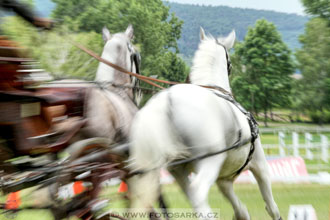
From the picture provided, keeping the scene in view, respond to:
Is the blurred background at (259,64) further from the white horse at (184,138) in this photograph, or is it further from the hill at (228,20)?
the white horse at (184,138)

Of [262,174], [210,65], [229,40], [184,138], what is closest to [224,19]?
[229,40]

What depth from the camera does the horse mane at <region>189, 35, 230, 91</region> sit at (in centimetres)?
556

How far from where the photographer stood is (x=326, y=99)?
44.6m

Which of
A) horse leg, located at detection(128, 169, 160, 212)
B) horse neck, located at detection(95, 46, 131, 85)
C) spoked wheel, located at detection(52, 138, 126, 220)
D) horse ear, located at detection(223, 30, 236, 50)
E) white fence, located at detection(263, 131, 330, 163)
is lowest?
white fence, located at detection(263, 131, 330, 163)

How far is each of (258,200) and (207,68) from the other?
421 cm

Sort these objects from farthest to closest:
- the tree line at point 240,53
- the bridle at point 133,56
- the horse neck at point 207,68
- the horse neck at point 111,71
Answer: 1. the tree line at point 240,53
2. the bridle at point 133,56
3. the horse neck at point 111,71
4. the horse neck at point 207,68

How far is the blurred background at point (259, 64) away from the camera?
35.3 ft

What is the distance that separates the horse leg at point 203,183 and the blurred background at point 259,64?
10.0ft

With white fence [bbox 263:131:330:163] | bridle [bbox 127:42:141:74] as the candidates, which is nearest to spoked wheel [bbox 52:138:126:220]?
bridle [bbox 127:42:141:74]

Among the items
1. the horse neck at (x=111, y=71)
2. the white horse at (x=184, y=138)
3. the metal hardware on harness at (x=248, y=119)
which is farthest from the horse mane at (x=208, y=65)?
the horse neck at (x=111, y=71)

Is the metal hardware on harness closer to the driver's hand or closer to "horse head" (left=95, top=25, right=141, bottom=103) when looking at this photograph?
"horse head" (left=95, top=25, right=141, bottom=103)

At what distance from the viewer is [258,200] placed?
29.2ft

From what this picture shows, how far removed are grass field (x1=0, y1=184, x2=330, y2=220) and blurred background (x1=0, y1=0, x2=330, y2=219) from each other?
20 mm

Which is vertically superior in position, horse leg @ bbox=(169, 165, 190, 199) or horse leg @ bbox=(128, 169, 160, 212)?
horse leg @ bbox=(128, 169, 160, 212)
